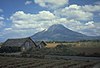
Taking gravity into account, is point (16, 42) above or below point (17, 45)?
above

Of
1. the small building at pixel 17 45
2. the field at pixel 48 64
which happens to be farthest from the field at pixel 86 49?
the field at pixel 48 64

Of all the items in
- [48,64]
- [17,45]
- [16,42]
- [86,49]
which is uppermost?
[16,42]

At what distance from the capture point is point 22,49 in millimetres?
83125

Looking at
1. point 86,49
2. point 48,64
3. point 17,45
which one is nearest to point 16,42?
point 17,45

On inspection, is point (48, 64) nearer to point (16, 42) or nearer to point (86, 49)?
point (86, 49)

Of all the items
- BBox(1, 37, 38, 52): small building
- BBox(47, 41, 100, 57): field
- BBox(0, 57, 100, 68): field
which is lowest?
BBox(0, 57, 100, 68): field

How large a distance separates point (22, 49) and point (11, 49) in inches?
166

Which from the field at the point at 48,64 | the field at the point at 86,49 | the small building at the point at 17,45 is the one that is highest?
the small building at the point at 17,45

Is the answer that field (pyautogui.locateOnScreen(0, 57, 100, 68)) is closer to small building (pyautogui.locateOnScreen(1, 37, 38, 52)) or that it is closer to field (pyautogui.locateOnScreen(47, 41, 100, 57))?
field (pyautogui.locateOnScreen(47, 41, 100, 57))

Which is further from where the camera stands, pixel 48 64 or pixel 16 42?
pixel 16 42

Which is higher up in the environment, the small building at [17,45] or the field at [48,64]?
the small building at [17,45]

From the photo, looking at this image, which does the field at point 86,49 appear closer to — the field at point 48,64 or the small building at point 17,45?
the small building at point 17,45

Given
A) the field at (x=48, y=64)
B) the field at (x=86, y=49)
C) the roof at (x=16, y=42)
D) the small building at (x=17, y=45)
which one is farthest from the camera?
the roof at (x=16, y=42)

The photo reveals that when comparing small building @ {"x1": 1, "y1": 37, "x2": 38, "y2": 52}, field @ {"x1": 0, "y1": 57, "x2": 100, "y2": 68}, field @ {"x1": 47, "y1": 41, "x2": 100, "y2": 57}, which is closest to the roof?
small building @ {"x1": 1, "y1": 37, "x2": 38, "y2": 52}
